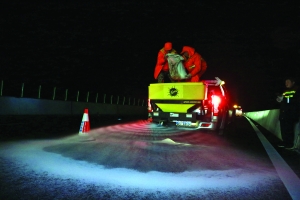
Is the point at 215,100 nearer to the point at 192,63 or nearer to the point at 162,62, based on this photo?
the point at 192,63

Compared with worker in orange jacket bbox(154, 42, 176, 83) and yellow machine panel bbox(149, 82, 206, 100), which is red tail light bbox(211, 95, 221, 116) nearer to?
yellow machine panel bbox(149, 82, 206, 100)

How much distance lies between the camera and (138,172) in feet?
18.2

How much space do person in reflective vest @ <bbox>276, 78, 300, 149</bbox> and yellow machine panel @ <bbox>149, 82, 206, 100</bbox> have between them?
8.94 ft

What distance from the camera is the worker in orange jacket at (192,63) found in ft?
40.0

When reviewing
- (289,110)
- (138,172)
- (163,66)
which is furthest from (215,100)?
(138,172)

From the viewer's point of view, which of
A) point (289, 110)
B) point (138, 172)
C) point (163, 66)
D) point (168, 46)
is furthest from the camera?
point (163, 66)

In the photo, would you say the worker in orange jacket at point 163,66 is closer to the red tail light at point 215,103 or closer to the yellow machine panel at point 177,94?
the yellow machine panel at point 177,94

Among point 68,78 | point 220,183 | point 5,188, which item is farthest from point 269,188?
point 68,78

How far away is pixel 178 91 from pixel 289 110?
3820mm

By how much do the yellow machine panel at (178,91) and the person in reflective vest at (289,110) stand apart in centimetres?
273

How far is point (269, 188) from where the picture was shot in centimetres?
475

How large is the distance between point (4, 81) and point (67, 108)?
15.6 feet

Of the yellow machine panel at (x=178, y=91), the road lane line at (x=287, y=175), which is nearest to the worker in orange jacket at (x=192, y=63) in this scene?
the yellow machine panel at (x=178, y=91)

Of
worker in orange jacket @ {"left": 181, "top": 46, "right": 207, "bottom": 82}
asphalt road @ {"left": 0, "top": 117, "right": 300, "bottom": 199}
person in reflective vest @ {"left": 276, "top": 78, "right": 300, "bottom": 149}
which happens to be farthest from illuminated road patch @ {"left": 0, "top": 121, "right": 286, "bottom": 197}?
worker in orange jacket @ {"left": 181, "top": 46, "right": 207, "bottom": 82}
